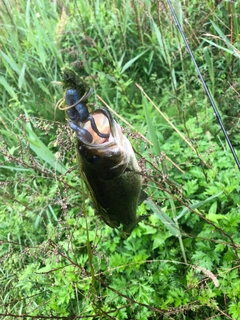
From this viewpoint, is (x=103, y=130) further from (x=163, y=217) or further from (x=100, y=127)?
(x=163, y=217)

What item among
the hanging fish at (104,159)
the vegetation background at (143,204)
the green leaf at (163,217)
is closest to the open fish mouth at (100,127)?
the hanging fish at (104,159)

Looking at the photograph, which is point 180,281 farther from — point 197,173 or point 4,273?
point 4,273

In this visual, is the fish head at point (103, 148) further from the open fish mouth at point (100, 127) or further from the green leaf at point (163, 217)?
the green leaf at point (163, 217)

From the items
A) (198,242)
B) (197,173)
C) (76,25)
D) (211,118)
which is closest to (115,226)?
(198,242)

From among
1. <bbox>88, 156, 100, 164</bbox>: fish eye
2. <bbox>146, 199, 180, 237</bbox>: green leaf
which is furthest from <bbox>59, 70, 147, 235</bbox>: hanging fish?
<bbox>146, 199, 180, 237</bbox>: green leaf

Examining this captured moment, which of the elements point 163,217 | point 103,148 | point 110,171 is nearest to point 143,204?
point 163,217

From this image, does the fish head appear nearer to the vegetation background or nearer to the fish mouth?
the fish mouth
